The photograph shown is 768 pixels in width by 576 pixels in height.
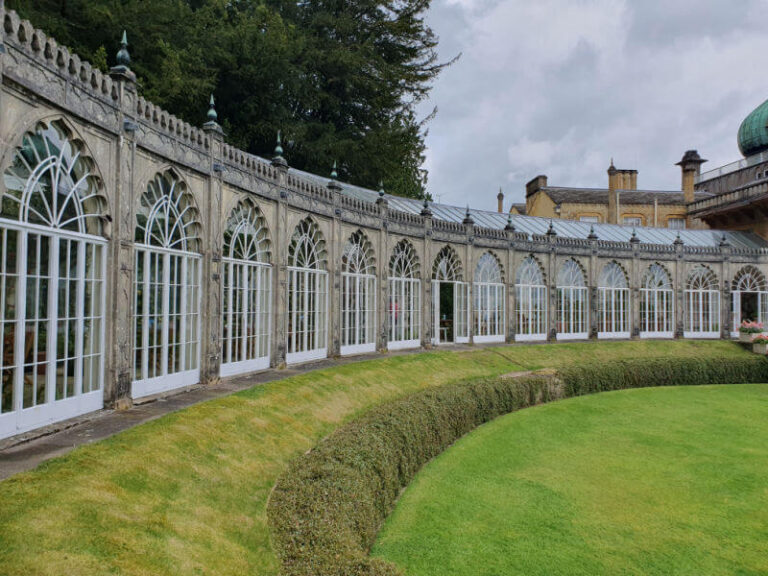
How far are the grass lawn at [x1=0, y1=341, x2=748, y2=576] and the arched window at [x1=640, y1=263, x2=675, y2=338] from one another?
21518 mm

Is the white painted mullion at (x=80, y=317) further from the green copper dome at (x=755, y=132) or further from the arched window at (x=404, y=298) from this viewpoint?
the green copper dome at (x=755, y=132)

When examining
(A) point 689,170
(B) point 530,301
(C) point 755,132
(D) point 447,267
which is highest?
(C) point 755,132

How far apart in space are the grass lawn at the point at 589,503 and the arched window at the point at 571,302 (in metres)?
11.3

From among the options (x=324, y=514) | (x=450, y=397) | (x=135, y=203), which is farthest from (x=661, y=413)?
(x=135, y=203)

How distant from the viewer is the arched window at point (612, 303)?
25406mm

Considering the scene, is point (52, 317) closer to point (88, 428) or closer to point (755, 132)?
point (88, 428)

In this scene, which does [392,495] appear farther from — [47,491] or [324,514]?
[47,491]

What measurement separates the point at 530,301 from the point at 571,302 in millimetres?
2533

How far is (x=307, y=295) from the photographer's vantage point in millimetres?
14477

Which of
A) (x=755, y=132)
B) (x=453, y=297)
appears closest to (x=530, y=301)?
(x=453, y=297)

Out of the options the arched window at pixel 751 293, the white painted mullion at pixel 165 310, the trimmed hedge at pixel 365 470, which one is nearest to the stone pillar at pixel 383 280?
the trimmed hedge at pixel 365 470

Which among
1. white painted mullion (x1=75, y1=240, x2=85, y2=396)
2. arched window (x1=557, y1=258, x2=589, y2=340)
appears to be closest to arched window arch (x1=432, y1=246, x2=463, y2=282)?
arched window (x1=557, y1=258, x2=589, y2=340)

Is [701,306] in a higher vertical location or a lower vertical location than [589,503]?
higher

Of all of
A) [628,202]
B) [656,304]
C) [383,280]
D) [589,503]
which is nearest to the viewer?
[589,503]
